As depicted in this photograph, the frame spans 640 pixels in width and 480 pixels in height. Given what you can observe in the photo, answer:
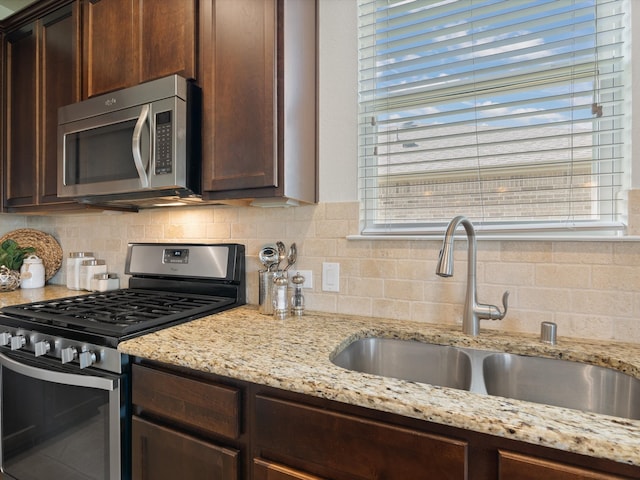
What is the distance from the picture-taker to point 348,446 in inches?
30.3

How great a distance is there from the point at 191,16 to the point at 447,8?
1.04m

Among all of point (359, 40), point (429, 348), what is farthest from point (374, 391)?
point (359, 40)

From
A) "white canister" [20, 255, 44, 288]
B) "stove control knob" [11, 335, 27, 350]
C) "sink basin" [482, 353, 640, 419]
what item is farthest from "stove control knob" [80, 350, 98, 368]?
"white canister" [20, 255, 44, 288]

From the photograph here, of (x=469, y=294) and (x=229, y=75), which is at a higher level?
(x=229, y=75)

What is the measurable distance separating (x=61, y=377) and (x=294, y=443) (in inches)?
36.0

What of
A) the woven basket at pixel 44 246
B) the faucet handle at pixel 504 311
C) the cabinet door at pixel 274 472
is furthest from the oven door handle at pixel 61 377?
the faucet handle at pixel 504 311

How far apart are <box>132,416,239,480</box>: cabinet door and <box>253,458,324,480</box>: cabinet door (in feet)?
0.22

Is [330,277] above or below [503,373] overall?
above

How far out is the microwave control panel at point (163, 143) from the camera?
1.33 metres

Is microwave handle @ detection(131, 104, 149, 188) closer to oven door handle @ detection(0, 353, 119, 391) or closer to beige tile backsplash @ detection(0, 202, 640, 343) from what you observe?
beige tile backsplash @ detection(0, 202, 640, 343)

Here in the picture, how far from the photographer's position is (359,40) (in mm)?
1460

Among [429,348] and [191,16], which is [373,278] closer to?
[429,348]

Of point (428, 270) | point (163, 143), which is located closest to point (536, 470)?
point (428, 270)

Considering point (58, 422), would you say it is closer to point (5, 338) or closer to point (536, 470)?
point (5, 338)
